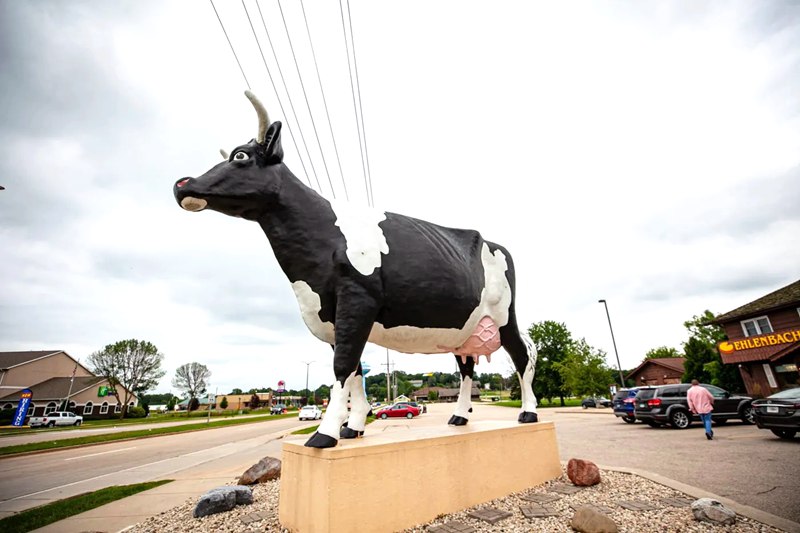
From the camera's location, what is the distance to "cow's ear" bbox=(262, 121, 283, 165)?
10.2ft

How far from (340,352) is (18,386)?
59.1 metres

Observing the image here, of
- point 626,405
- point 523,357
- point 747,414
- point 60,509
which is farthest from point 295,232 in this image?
point 626,405

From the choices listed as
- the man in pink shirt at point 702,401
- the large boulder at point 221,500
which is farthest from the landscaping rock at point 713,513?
the man in pink shirt at point 702,401

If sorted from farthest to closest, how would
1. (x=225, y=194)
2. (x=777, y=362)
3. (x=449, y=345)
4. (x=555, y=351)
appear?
(x=555, y=351) → (x=777, y=362) → (x=449, y=345) → (x=225, y=194)

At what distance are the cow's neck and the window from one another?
26.4 metres

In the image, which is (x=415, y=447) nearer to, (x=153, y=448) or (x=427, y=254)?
(x=427, y=254)

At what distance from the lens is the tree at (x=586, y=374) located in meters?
30.9

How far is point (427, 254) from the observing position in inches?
133

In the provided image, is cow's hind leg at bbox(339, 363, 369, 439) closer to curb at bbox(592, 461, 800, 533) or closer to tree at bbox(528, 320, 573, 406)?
curb at bbox(592, 461, 800, 533)

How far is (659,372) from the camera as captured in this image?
36.1m

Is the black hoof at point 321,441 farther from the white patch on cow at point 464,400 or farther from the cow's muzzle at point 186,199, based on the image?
the white patch on cow at point 464,400

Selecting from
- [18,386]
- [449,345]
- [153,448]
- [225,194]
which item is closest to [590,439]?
[449,345]

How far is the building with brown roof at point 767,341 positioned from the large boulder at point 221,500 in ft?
78.3

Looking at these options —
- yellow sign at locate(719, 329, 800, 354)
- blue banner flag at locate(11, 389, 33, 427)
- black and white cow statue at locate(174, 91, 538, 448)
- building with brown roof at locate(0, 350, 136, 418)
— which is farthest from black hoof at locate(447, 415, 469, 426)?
building with brown roof at locate(0, 350, 136, 418)
